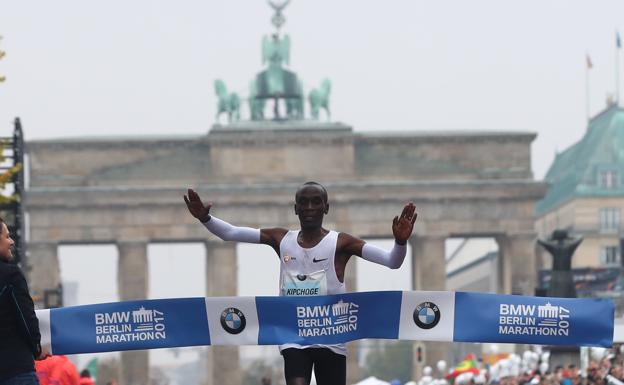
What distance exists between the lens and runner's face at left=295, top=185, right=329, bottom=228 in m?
11.5

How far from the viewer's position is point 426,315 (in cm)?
1255

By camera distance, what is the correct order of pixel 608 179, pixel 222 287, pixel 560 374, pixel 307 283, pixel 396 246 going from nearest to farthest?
pixel 396 246 < pixel 307 283 < pixel 560 374 < pixel 222 287 < pixel 608 179

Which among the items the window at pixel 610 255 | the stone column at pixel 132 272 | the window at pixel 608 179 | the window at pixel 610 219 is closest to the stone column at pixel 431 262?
the stone column at pixel 132 272

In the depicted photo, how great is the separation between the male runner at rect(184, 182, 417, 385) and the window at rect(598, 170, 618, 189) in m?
130

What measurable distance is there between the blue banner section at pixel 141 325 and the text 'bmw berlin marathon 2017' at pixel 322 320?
72 cm

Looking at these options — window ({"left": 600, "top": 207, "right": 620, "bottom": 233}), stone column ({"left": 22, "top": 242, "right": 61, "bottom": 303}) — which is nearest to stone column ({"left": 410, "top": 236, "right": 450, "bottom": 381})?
stone column ({"left": 22, "top": 242, "right": 61, "bottom": 303})

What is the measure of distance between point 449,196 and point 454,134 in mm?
4309

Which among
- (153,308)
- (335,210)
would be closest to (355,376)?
(335,210)

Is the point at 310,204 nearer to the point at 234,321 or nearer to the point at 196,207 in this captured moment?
the point at 196,207

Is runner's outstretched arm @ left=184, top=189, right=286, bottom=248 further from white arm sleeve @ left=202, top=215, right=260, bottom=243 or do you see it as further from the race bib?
the race bib

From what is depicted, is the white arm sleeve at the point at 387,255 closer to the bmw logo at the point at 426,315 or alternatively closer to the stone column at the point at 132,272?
the bmw logo at the point at 426,315

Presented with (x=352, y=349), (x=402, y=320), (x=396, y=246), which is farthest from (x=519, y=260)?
(x=396, y=246)

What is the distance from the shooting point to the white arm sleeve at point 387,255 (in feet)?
37.4

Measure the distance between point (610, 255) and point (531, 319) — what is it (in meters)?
121
